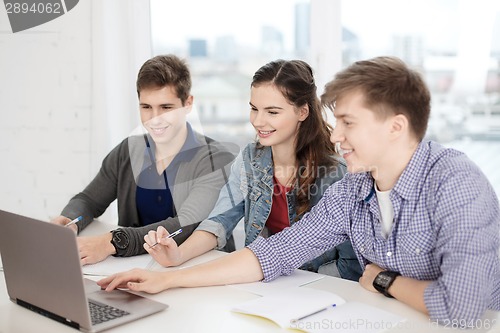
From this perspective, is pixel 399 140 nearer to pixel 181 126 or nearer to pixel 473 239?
pixel 473 239

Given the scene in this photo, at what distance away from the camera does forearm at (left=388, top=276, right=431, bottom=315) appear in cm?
136

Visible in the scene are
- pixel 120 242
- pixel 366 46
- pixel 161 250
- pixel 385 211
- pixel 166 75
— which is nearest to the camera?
pixel 385 211

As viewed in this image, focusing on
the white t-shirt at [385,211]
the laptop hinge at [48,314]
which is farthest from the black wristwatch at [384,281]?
the laptop hinge at [48,314]

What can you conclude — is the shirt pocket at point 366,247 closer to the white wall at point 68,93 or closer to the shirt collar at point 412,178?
the shirt collar at point 412,178

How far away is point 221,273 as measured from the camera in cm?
159

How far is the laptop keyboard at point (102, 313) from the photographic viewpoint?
4.42 ft

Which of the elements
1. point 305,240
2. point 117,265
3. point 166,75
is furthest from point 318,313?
point 166,75

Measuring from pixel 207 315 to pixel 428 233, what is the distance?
0.52m

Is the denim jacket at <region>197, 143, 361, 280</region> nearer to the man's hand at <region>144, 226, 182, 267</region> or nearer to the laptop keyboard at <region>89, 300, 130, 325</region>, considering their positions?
the man's hand at <region>144, 226, 182, 267</region>

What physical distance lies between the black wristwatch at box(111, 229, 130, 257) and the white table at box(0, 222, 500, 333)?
35 cm

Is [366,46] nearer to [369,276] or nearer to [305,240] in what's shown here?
[305,240]

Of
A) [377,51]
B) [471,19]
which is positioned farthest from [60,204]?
[471,19]

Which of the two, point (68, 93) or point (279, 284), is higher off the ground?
point (68, 93)

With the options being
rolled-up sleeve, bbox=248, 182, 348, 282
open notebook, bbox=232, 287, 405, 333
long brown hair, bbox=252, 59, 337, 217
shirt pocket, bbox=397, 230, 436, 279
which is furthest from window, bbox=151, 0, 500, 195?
open notebook, bbox=232, 287, 405, 333
